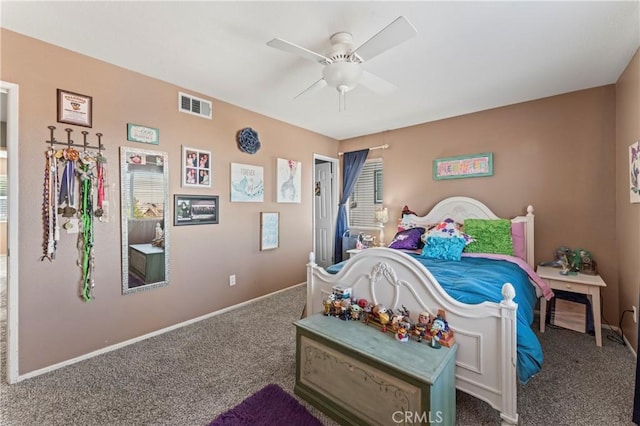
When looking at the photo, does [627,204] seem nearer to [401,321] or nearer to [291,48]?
[401,321]

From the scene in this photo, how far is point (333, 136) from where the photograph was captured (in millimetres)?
4684

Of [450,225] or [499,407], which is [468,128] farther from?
[499,407]

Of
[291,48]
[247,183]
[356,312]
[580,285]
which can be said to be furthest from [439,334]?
[247,183]

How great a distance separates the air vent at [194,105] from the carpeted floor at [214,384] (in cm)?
231

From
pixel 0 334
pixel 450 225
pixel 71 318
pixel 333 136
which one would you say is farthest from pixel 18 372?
pixel 333 136

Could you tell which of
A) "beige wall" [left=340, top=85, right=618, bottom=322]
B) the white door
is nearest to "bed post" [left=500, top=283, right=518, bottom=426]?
"beige wall" [left=340, top=85, right=618, bottom=322]

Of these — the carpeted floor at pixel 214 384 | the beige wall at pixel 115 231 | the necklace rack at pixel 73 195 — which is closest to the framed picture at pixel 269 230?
the beige wall at pixel 115 231

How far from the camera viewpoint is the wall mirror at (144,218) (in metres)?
2.44

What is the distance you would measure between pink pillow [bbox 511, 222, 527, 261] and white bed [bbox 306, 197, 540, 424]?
5.71 ft

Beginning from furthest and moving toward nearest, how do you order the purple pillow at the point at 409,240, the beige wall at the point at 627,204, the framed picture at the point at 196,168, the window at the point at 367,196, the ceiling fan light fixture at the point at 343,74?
the window at the point at 367,196 → the purple pillow at the point at 409,240 → the framed picture at the point at 196,168 → the beige wall at the point at 627,204 → the ceiling fan light fixture at the point at 343,74

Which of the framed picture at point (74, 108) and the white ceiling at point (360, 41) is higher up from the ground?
the white ceiling at point (360, 41)

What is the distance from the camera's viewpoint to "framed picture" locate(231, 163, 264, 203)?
3287 mm

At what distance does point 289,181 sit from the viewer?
3949mm

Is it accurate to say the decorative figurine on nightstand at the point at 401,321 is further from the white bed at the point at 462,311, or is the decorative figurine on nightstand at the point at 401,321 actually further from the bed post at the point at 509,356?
the bed post at the point at 509,356
